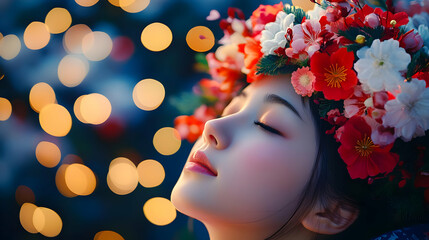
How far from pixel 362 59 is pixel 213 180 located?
392 mm

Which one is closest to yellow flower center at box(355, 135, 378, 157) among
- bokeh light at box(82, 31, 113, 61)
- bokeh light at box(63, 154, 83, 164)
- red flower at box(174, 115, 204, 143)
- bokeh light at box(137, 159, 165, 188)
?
red flower at box(174, 115, 204, 143)

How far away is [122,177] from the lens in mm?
1866

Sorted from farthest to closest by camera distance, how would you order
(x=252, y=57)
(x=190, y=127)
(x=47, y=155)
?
(x=47, y=155) < (x=190, y=127) < (x=252, y=57)

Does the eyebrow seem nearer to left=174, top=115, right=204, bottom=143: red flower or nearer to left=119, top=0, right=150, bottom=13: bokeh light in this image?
left=174, top=115, right=204, bottom=143: red flower

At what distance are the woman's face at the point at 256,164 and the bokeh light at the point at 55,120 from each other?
111 cm

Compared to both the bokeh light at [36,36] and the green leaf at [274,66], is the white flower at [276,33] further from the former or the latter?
the bokeh light at [36,36]

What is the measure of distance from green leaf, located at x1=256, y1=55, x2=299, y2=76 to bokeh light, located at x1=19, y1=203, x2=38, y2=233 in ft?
4.98

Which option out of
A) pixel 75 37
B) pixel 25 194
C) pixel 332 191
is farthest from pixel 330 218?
pixel 25 194

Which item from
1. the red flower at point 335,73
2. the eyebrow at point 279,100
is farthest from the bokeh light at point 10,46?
the red flower at point 335,73

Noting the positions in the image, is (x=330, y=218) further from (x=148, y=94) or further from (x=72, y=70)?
(x=72, y=70)

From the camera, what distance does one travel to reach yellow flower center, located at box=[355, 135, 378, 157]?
2.55 ft

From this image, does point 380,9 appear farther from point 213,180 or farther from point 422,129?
point 213,180

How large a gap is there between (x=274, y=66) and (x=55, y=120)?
128cm

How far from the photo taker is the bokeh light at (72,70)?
1806 millimetres
